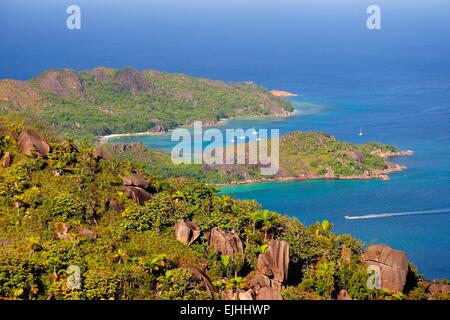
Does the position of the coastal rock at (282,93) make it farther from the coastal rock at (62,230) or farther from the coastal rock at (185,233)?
the coastal rock at (62,230)

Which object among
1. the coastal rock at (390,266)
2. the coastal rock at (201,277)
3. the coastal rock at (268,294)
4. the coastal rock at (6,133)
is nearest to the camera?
the coastal rock at (268,294)

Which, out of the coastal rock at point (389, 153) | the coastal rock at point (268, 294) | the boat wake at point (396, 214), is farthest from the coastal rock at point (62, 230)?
the coastal rock at point (389, 153)

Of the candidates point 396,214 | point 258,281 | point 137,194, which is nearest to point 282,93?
point 396,214

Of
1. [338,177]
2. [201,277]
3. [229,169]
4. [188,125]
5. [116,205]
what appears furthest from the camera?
[188,125]

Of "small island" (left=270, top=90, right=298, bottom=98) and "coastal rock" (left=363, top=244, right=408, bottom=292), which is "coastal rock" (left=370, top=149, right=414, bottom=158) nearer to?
"small island" (left=270, top=90, right=298, bottom=98)

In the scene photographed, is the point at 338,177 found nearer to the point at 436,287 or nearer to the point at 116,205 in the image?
the point at 436,287
